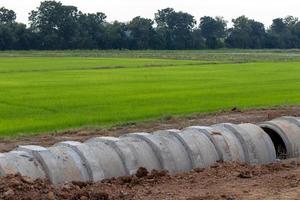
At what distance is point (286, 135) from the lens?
34.1 ft

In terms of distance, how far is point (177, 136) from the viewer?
29.2ft

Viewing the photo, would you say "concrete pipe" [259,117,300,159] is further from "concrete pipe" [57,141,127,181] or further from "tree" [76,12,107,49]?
"tree" [76,12,107,49]

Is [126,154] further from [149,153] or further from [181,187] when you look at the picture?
[181,187]

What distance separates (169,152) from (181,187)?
184 centimetres

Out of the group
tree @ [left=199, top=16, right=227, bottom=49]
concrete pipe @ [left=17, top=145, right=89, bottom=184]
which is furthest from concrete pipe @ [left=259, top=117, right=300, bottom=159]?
tree @ [left=199, top=16, right=227, bottom=49]

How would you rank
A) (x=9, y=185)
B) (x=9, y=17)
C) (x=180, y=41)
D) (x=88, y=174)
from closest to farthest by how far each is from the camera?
(x=9, y=185) → (x=88, y=174) → (x=180, y=41) → (x=9, y=17)

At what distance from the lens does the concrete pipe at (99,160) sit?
25.6ft

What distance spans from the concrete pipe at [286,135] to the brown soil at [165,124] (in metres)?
2.47

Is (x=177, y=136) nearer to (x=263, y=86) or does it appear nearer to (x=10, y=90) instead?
(x=10, y=90)

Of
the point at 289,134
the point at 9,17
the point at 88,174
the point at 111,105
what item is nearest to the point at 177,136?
the point at 88,174

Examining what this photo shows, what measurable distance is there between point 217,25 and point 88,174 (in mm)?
94008

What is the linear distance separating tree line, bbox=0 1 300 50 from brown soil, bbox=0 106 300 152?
61.4 metres

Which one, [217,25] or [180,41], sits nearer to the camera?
[180,41]

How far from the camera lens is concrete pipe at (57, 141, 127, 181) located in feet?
25.6
